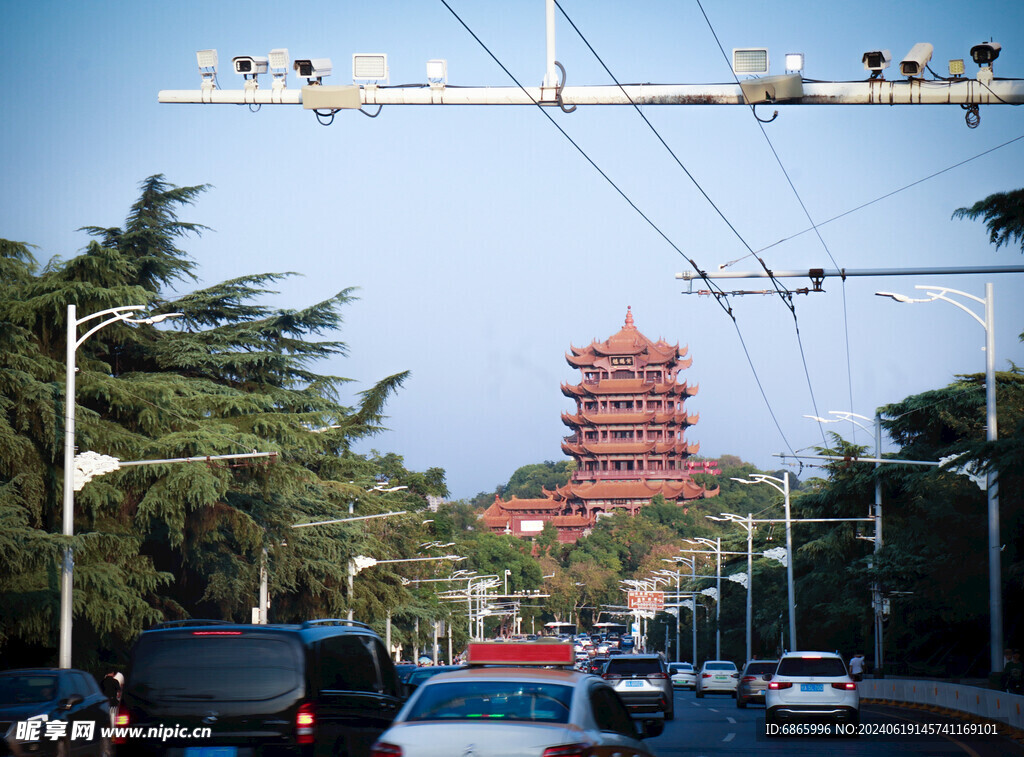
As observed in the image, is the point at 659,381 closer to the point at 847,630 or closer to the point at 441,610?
the point at 441,610

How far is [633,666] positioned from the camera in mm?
26672

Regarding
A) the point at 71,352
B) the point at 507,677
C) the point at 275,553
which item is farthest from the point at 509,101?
the point at 275,553

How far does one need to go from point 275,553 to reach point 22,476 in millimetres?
12444

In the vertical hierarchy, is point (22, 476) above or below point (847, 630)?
above

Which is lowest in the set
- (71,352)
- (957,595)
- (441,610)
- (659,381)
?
(441,610)

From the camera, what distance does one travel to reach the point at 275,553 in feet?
130

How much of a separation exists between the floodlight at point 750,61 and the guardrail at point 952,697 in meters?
12.0

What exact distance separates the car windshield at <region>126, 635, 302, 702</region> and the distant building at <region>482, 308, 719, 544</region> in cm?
13550

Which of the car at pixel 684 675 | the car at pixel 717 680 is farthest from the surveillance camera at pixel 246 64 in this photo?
the car at pixel 684 675

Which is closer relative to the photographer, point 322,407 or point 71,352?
point 71,352

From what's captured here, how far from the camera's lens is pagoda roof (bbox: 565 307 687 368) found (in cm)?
14575

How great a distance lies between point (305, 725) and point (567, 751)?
11.1ft

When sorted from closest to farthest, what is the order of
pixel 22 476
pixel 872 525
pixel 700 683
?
1. pixel 22 476
2. pixel 700 683
3. pixel 872 525

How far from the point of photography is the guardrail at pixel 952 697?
2133 cm
